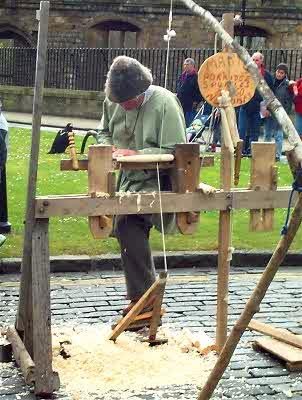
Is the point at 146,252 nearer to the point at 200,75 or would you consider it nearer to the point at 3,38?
the point at 200,75

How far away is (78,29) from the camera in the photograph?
3569 centimetres

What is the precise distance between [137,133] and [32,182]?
1048 millimetres

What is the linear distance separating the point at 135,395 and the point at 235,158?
70.5 inches

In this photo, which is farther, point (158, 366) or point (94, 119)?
point (94, 119)

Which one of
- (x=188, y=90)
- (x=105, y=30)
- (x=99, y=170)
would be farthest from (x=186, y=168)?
(x=105, y=30)

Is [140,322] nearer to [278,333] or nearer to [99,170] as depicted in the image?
[278,333]

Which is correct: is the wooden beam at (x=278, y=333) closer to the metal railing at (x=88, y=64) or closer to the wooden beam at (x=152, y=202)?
the wooden beam at (x=152, y=202)

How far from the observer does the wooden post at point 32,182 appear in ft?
18.7

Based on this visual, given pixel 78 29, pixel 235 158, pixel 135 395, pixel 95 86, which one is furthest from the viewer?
pixel 78 29

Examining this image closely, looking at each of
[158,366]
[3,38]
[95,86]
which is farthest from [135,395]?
[3,38]

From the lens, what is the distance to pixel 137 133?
649 centimetres

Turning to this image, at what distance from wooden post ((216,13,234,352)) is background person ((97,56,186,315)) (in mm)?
342

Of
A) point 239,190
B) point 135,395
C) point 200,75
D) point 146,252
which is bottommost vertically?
point 135,395

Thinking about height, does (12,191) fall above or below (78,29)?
below
